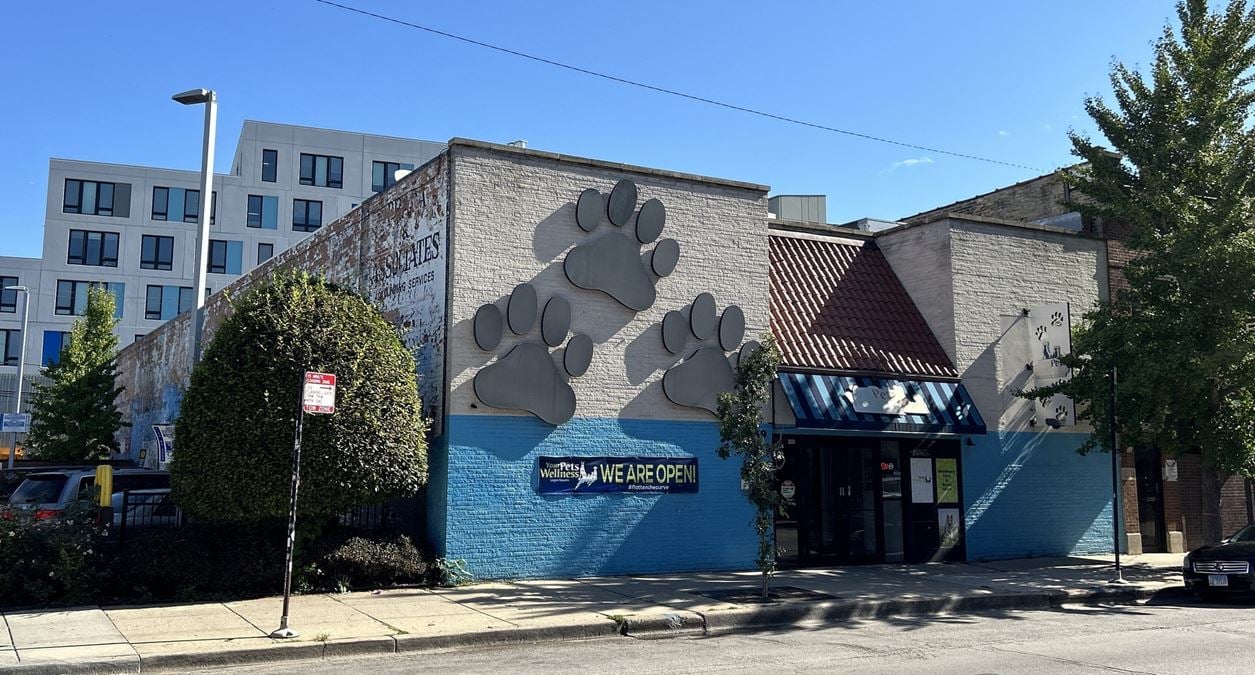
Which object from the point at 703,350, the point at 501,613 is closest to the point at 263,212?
the point at 703,350

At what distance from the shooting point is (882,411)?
18422 millimetres

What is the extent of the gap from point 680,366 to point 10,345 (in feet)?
185

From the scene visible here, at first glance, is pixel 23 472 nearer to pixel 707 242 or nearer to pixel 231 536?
pixel 231 536

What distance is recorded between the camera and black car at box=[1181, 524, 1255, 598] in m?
14.8

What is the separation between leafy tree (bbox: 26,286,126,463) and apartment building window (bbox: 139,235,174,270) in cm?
2634

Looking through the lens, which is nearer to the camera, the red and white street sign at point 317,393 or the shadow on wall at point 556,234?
the red and white street sign at point 317,393

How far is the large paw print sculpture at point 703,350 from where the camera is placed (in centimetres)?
1720

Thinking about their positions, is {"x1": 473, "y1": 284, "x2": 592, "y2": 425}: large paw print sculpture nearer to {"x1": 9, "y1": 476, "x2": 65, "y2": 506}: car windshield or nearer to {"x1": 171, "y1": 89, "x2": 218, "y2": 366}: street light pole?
{"x1": 171, "y1": 89, "x2": 218, "y2": 366}: street light pole

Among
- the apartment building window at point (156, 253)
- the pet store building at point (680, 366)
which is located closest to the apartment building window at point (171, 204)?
the apartment building window at point (156, 253)

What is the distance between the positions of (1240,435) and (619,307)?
36.0ft

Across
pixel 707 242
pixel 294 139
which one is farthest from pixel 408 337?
pixel 294 139

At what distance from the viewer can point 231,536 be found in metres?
14.2

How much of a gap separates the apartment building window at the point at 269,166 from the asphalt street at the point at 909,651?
5486 cm

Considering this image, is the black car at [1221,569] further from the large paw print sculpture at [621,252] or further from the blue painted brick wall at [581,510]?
the large paw print sculpture at [621,252]
